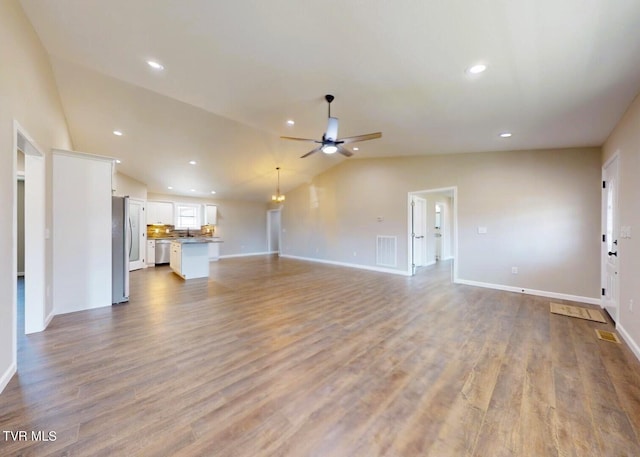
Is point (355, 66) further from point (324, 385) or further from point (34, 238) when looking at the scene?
point (34, 238)

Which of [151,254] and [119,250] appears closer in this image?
[119,250]

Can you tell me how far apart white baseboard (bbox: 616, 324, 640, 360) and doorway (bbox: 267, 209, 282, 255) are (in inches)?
394

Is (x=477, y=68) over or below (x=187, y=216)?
over

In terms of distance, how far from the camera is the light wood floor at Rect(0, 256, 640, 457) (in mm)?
1502

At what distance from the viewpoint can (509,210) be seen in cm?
488

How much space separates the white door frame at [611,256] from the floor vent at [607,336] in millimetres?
316

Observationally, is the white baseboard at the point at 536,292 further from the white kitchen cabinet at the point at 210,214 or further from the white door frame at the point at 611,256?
the white kitchen cabinet at the point at 210,214

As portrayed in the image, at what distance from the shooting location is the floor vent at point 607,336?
284cm

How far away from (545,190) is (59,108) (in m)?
8.08

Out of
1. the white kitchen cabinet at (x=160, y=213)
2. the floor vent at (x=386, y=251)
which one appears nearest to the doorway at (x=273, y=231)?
the white kitchen cabinet at (x=160, y=213)

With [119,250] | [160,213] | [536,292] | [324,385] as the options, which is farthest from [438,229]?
[160,213]

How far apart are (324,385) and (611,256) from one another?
435 centimetres

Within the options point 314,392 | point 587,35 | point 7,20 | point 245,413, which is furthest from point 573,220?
point 7,20

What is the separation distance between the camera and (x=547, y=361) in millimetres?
2408
